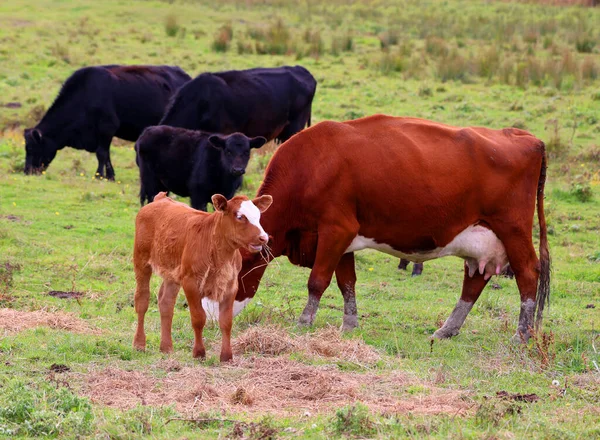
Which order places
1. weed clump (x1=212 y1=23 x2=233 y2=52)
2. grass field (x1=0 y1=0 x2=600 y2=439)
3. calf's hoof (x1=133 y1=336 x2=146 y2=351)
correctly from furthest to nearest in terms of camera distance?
weed clump (x1=212 y1=23 x2=233 y2=52) → calf's hoof (x1=133 y1=336 x2=146 y2=351) → grass field (x1=0 y1=0 x2=600 y2=439)

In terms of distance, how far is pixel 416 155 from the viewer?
869 centimetres

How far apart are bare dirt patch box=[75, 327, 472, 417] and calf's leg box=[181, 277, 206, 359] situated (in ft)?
0.95

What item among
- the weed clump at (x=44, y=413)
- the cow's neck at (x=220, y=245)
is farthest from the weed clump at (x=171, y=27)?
the weed clump at (x=44, y=413)

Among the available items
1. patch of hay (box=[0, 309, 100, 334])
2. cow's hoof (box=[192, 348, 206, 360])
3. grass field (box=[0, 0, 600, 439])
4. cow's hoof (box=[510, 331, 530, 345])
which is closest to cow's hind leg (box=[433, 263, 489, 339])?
grass field (box=[0, 0, 600, 439])

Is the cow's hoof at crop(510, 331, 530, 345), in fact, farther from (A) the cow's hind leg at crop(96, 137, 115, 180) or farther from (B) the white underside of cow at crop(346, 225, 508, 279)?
(A) the cow's hind leg at crop(96, 137, 115, 180)

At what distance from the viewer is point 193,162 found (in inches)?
533

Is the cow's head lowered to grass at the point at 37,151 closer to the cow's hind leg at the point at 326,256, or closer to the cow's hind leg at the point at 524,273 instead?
the cow's hind leg at the point at 326,256

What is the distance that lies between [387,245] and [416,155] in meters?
0.87

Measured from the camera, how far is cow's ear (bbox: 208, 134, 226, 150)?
13.0 metres

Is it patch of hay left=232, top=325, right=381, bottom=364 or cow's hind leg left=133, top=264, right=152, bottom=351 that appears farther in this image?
cow's hind leg left=133, top=264, right=152, bottom=351

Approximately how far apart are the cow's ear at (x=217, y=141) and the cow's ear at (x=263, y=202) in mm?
5486

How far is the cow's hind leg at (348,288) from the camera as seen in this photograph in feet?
29.5

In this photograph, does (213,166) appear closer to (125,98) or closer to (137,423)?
(125,98)

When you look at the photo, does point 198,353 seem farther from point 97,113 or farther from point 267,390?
point 97,113
